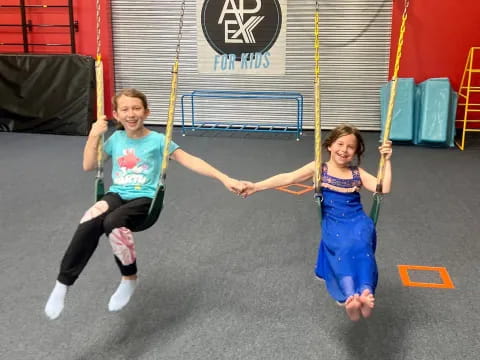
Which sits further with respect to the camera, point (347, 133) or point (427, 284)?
point (427, 284)

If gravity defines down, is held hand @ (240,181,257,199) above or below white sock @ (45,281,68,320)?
above

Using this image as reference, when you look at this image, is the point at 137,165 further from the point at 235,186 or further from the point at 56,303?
the point at 56,303

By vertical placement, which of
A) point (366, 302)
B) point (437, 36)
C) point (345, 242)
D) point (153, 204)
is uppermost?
point (437, 36)

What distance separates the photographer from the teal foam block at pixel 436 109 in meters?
6.19

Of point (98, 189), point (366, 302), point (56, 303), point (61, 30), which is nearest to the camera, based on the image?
point (366, 302)

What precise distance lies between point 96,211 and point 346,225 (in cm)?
→ 104

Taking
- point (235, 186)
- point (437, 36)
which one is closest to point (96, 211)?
point (235, 186)

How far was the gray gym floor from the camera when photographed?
2338 millimetres

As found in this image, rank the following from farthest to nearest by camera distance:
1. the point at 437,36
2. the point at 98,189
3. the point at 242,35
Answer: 1. the point at 242,35
2. the point at 437,36
3. the point at 98,189

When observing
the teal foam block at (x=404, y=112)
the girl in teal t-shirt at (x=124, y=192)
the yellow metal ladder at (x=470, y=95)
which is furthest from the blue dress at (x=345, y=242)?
the yellow metal ladder at (x=470, y=95)

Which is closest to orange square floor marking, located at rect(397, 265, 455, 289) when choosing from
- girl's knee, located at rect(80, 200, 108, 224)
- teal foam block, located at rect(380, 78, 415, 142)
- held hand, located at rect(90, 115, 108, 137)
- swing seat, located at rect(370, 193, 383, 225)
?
swing seat, located at rect(370, 193, 383, 225)

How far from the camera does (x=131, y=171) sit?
7.95ft

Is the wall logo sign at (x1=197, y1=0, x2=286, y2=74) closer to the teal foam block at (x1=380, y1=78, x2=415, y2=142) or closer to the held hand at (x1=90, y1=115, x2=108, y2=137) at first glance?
the teal foam block at (x1=380, y1=78, x2=415, y2=142)

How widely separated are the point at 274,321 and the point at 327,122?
5.16 m
